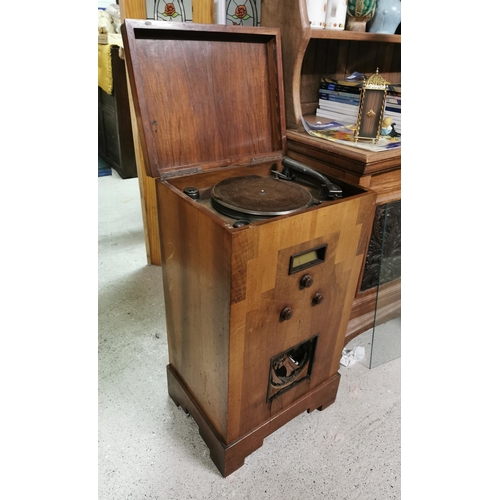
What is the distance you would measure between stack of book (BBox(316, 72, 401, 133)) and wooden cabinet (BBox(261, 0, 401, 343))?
102mm

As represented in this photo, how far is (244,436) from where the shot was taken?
46.9 inches

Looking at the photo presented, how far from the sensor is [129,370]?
1.58 meters

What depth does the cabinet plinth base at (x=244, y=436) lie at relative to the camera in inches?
46.7

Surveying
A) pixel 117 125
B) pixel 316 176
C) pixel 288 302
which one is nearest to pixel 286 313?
pixel 288 302

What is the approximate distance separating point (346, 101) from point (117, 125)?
2.50 meters

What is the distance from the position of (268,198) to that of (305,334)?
0.43 metres

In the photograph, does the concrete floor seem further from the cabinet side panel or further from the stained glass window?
the stained glass window

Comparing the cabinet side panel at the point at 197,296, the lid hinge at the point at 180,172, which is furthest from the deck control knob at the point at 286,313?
the lid hinge at the point at 180,172

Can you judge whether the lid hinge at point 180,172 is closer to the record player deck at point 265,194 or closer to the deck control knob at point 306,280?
the record player deck at point 265,194

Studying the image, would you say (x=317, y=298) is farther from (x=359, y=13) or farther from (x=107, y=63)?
(x=107, y=63)

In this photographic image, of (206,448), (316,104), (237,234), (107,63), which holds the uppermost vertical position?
(107,63)

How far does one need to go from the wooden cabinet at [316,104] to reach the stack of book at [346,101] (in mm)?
102

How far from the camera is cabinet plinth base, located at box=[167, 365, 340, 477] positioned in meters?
1.19

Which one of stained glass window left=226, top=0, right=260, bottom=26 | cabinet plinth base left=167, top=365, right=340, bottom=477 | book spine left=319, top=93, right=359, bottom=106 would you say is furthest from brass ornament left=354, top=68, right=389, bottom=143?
cabinet plinth base left=167, top=365, right=340, bottom=477
